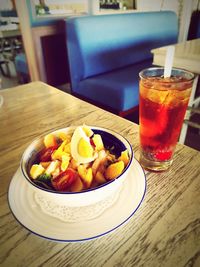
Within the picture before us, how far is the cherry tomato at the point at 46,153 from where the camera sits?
0.42 m

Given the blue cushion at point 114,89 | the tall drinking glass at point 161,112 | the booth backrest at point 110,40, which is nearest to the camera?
the tall drinking glass at point 161,112

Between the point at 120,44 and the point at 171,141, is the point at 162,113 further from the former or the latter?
the point at 120,44

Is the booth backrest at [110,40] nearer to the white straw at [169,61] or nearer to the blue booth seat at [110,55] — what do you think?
the blue booth seat at [110,55]

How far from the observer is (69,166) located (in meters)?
0.39

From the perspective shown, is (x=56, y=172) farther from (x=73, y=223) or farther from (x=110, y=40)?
(x=110, y=40)

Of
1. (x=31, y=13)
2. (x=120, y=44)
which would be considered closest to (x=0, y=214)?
(x=120, y=44)

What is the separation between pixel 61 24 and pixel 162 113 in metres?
2.42

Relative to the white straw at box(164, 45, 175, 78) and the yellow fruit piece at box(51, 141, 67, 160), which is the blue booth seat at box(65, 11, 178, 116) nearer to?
the white straw at box(164, 45, 175, 78)

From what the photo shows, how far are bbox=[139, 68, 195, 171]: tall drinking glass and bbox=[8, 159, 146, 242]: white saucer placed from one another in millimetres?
82

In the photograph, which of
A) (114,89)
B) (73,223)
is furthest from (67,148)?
(114,89)

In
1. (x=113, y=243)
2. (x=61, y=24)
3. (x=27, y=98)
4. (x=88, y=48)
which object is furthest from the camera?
(x=61, y=24)

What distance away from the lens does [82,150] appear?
0.38m

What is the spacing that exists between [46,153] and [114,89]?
1.40 metres

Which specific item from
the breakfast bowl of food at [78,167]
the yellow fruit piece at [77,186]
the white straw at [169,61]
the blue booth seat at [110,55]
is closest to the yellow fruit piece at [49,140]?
the breakfast bowl of food at [78,167]
